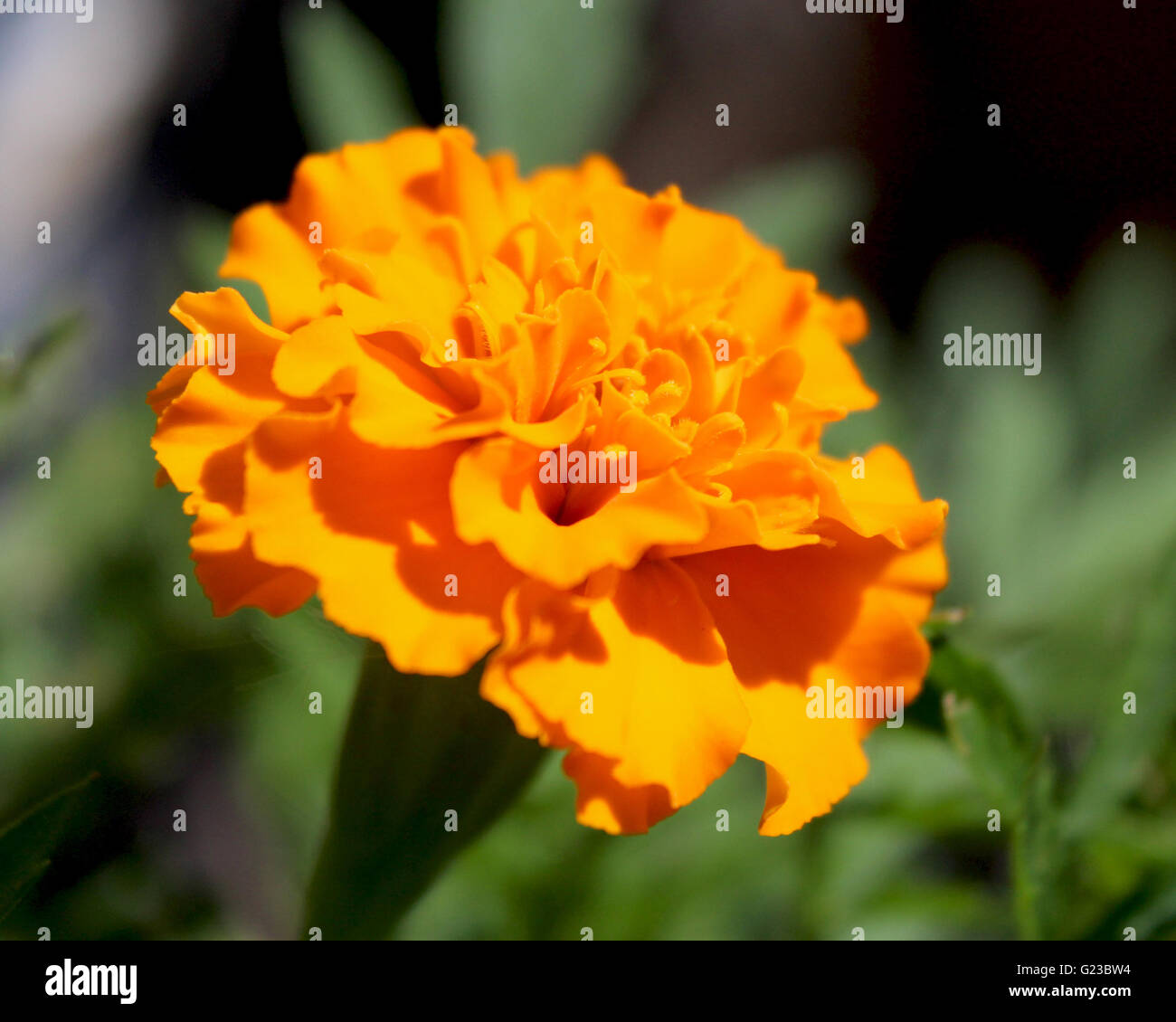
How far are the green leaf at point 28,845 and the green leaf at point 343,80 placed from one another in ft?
2.07

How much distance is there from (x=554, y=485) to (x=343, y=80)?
591 millimetres

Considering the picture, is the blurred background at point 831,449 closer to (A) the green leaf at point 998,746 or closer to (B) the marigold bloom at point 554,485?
(A) the green leaf at point 998,746

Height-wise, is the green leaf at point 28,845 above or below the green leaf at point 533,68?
below

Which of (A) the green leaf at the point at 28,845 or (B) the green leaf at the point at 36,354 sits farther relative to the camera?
(B) the green leaf at the point at 36,354

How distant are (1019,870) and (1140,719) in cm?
14

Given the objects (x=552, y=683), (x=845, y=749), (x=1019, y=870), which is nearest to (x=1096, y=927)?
(x=1019, y=870)

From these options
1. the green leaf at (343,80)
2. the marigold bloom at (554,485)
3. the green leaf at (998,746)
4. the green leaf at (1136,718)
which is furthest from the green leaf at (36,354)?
the green leaf at (1136,718)

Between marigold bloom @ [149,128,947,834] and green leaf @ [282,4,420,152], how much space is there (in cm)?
38

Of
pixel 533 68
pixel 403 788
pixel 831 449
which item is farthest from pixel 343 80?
pixel 403 788

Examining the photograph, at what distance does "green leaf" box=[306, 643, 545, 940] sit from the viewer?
0.55 metres

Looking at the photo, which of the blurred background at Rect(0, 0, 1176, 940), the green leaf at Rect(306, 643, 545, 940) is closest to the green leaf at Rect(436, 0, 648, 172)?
the blurred background at Rect(0, 0, 1176, 940)

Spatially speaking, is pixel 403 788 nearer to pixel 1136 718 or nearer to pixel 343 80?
pixel 1136 718

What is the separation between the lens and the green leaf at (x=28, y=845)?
0.50 metres

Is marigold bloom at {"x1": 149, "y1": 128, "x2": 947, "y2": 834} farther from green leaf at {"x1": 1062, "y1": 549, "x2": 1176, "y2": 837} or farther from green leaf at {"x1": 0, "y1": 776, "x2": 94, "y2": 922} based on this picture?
green leaf at {"x1": 1062, "y1": 549, "x2": 1176, "y2": 837}
